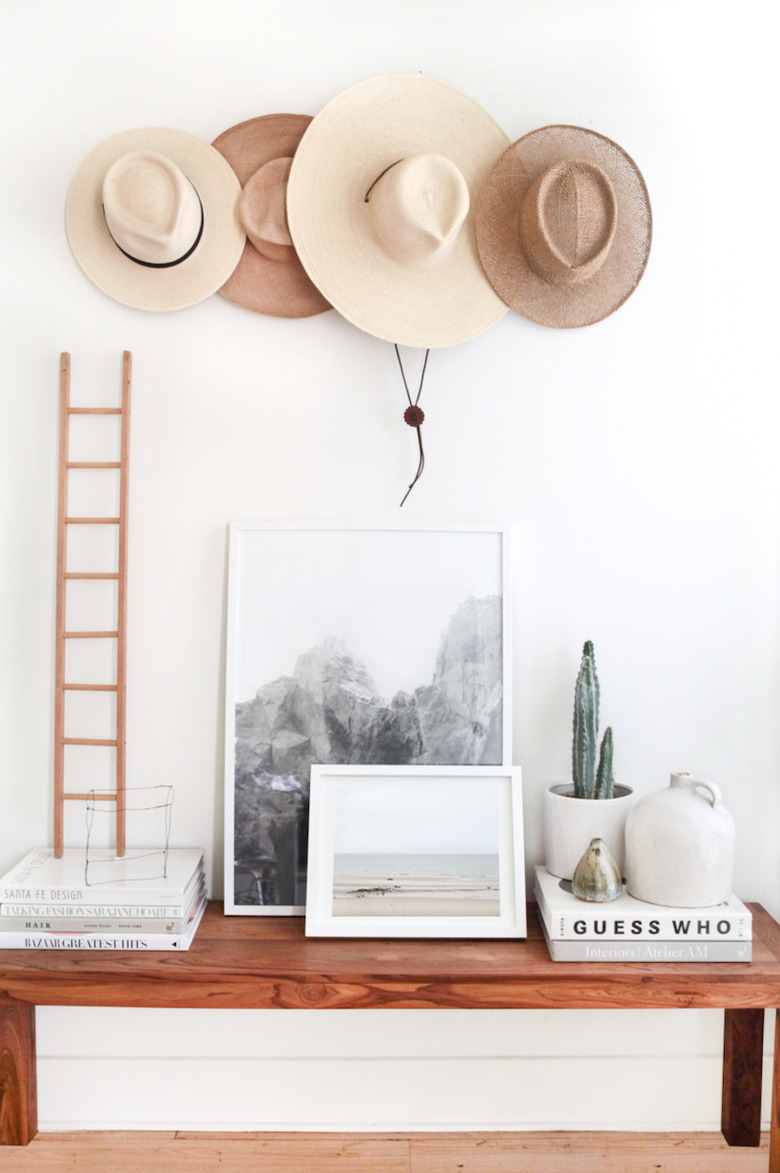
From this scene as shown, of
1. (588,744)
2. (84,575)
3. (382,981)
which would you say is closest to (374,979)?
(382,981)

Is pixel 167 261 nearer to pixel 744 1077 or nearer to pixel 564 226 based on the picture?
pixel 564 226

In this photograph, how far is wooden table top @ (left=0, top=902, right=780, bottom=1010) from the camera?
1.37m

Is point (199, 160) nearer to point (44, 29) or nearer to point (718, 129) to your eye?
point (44, 29)

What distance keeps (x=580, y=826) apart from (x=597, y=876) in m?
0.11

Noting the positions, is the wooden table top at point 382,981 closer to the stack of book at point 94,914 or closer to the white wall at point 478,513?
the stack of book at point 94,914

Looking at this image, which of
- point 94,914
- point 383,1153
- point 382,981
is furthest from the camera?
point 383,1153

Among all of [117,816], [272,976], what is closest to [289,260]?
[117,816]

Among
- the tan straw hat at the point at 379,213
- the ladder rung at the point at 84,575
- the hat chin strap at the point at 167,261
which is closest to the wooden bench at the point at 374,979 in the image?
the ladder rung at the point at 84,575

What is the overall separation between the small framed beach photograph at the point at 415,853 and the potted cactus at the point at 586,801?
3.4 inches

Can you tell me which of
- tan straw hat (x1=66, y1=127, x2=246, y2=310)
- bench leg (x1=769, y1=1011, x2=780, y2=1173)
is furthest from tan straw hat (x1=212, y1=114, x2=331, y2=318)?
bench leg (x1=769, y1=1011, x2=780, y2=1173)

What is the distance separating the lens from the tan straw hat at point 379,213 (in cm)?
155

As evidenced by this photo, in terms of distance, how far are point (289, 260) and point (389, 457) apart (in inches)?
→ 17.5

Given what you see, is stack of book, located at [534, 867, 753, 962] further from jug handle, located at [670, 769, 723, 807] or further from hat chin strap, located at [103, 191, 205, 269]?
hat chin strap, located at [103, 191, 205, 269]

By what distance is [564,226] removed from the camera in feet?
4.97
